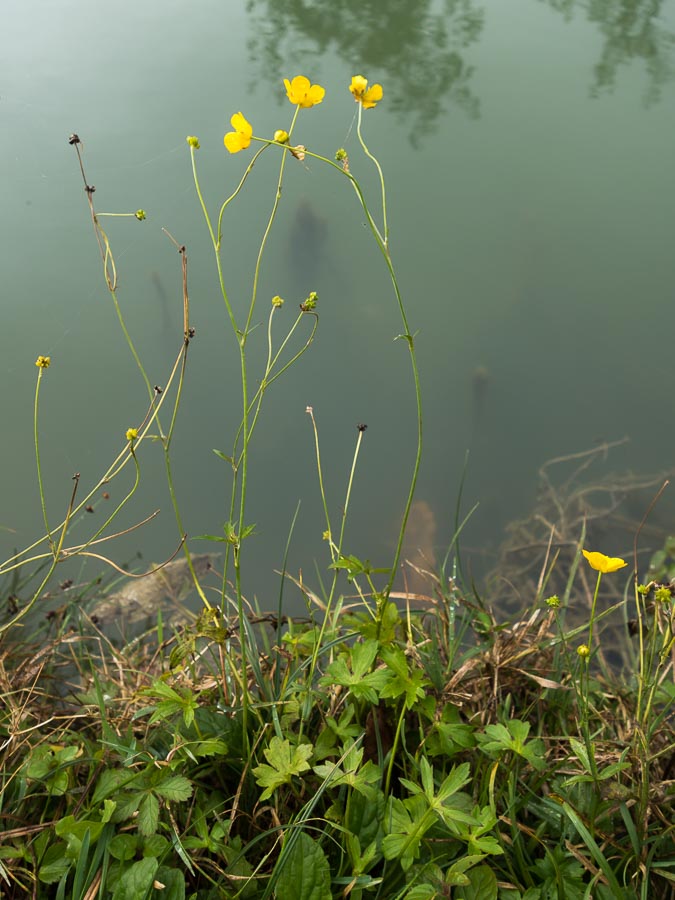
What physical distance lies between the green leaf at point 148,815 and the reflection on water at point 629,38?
4028mm

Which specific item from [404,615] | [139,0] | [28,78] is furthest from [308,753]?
[139,0]

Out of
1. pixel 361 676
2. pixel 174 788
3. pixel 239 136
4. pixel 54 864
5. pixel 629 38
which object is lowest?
pixel 54 864

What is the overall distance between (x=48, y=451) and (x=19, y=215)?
122 centimetres

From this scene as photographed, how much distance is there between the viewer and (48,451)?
2.31 m

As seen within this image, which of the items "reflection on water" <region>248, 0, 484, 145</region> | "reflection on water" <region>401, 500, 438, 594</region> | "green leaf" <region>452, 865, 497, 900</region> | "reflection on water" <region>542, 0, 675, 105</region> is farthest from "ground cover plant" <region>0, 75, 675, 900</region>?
"reflection on water" <region>542, 0, 675, 105</region>

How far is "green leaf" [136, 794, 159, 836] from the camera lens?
0.91m

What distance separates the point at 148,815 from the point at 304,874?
0.73ft

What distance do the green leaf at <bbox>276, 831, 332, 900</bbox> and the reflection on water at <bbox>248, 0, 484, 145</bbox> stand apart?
129 inches

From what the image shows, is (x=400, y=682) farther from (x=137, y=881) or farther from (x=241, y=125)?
(x=241, y=125)

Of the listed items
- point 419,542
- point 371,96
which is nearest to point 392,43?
point 419,542

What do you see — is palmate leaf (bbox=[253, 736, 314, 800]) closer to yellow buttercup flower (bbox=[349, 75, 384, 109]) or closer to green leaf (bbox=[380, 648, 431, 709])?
green leaf (bbox=[380, 648, 431, 709])

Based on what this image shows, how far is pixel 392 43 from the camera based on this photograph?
4160mm

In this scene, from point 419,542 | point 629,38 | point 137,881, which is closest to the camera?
point 137,881

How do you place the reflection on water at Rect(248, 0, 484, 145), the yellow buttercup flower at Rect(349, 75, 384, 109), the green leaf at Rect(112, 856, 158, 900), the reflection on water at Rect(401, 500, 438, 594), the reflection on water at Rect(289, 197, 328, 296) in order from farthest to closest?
the reflection on water at Rect(248, 0, 484, 145), the reflection on water at Rect(289, 197, 328, 296), the reflection on water at Rect(401, 500, 438, 594), the yellow buttercup flower at Rect(349, 75, 384, 109), the green leaf at Rect(112, 856, 158, 900)
